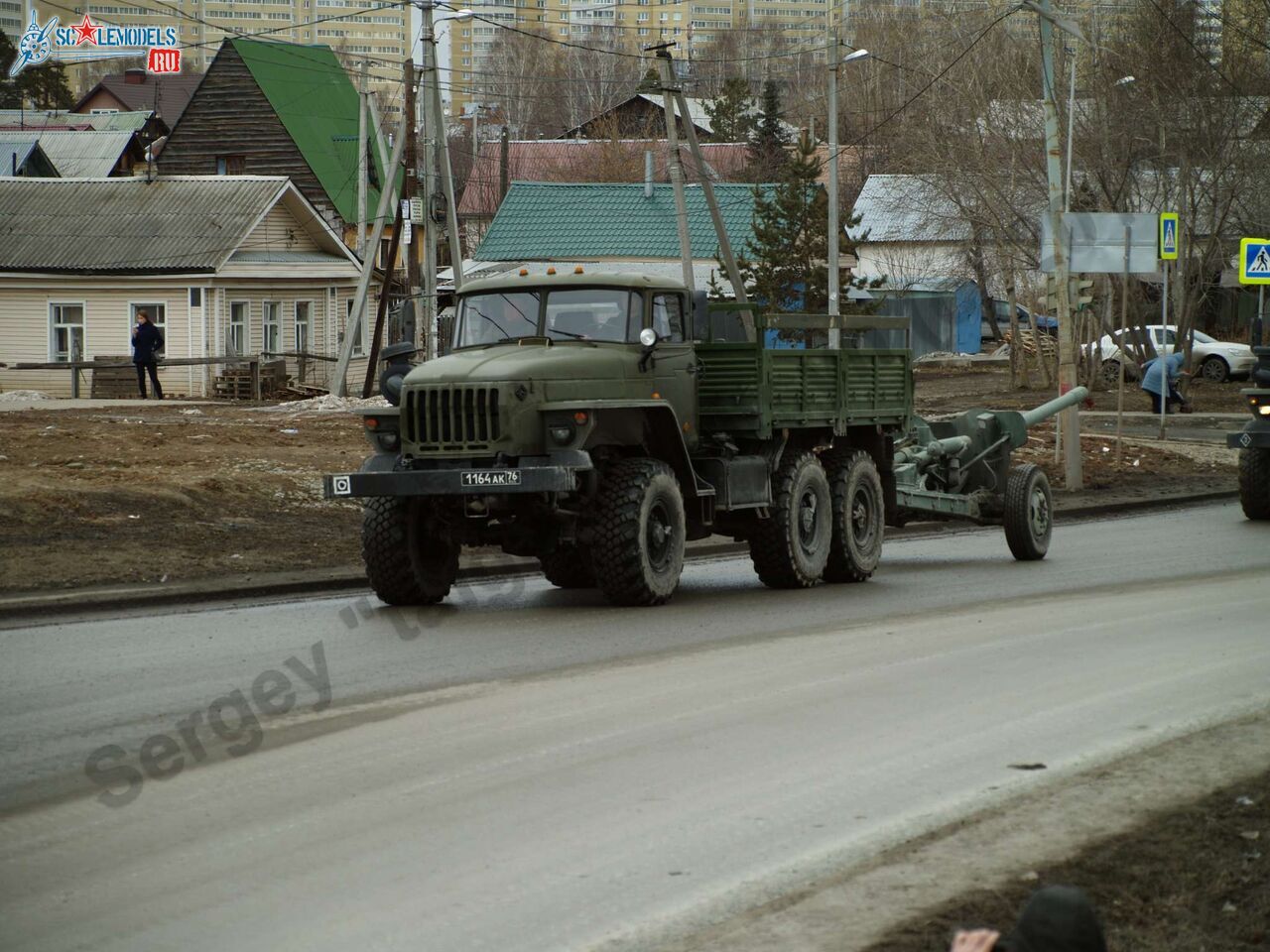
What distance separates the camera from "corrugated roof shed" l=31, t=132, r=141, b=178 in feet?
221

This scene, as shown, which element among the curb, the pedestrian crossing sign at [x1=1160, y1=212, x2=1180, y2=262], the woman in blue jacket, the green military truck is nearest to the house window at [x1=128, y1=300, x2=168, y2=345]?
the woman in blue jacket

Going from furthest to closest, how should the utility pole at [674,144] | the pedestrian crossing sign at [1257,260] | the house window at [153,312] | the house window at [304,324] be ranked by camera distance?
the house window at [304,324] < the house window at [153,312] < the utility pole at [674,144] < the pedestrian crossing sign at [1257,260]

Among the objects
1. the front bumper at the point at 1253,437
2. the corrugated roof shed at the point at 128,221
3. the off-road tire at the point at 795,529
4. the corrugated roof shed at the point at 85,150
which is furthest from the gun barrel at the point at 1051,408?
the corrugated roof shed at the point at 85,150

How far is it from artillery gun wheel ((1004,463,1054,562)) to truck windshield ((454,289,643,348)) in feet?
15.1

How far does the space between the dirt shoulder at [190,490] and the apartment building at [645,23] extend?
91507mm

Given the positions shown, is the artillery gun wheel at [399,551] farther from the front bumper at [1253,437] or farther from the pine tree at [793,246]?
the pine tree at [793,246]

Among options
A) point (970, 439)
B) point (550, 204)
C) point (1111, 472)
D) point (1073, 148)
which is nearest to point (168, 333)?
point (550, 204)

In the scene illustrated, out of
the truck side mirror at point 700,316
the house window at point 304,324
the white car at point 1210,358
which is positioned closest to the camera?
the truck side mirror at point 700,316

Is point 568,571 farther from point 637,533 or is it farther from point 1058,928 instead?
point 1058,928

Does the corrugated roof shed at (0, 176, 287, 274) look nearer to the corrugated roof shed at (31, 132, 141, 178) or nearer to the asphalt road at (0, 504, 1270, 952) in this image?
the corrugated roof shed at (31, 132, 141, 178)

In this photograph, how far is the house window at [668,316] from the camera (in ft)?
48.1

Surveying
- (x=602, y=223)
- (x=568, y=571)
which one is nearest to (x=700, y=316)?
(x=568, y=571)

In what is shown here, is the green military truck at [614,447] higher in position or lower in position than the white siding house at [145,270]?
lower

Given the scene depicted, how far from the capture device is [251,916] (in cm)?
594
